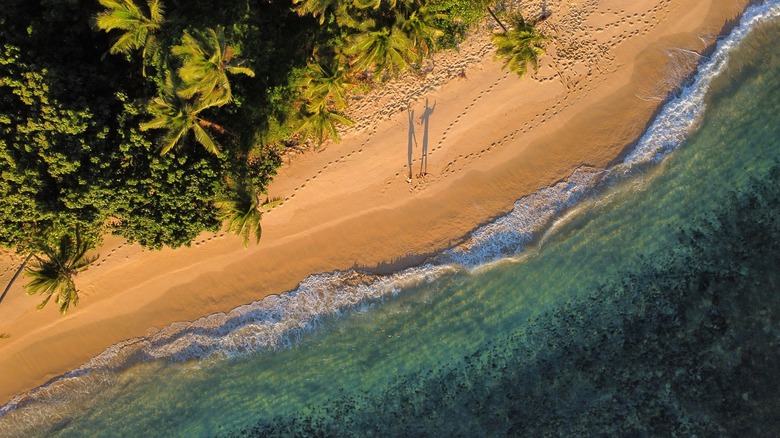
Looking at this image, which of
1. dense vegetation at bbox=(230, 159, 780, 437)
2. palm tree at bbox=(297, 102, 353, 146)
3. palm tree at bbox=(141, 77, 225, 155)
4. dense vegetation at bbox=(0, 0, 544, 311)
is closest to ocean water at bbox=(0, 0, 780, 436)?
dense vegetation at bbox=(230, 159, 780, 437)

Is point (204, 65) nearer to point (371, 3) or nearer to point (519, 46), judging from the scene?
point (371, 3)

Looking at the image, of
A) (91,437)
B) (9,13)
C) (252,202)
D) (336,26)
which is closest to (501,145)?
(336,26)

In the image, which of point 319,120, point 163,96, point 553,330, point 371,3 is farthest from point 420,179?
point 163,96

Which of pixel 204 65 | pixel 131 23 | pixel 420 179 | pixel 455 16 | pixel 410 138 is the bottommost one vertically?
pixel 420 179

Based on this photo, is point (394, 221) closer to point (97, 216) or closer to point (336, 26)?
Result: point (336, 26)

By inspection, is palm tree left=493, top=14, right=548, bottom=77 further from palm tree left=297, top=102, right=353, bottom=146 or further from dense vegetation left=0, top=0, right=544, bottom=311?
palm tree left=297, top=102, right=353, bottom=146

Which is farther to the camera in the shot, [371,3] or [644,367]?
[644,367]
